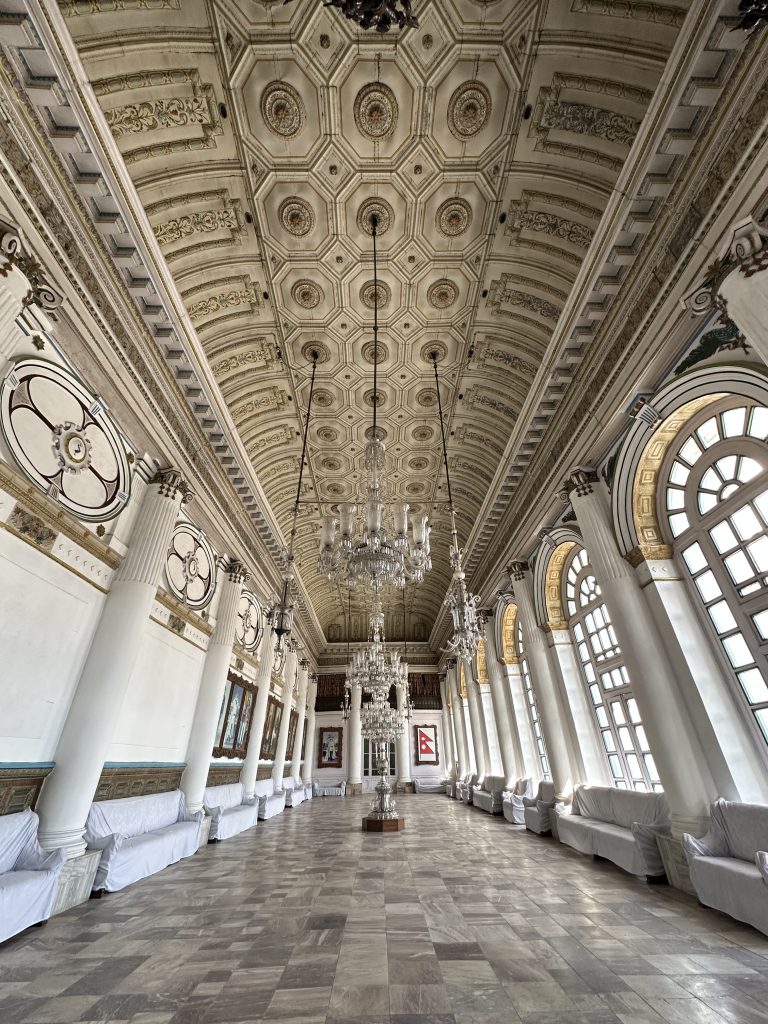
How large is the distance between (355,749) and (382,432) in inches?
763

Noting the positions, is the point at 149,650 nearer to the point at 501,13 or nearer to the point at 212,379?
the point at 212,379

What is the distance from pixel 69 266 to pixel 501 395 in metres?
6.68

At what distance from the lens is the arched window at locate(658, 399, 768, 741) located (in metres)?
4.79

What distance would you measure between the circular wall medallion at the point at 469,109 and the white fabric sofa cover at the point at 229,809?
35.3ft

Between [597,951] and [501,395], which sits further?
[501,395]

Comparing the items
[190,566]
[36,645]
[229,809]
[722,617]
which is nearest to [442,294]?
[722,617]

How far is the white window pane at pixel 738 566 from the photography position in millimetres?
4961

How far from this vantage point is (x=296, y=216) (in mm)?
6125

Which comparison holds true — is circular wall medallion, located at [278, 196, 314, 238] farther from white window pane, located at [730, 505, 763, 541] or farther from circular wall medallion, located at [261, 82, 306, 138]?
white window pane, located at [730, 505, 763, 541]

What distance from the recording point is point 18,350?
14.6 ft

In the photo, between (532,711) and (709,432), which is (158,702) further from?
(532,711)

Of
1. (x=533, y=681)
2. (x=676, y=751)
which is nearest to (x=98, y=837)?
(x=676, y=751)

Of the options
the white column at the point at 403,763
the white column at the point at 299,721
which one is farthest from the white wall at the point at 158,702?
the white column at the point at 403,763

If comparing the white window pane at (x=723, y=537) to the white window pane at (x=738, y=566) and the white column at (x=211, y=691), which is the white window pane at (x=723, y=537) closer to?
the white window pane at (x=738, y=566)
